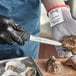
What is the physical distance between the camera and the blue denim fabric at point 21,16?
0.72m

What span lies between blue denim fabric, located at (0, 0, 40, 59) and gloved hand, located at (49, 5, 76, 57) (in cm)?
8

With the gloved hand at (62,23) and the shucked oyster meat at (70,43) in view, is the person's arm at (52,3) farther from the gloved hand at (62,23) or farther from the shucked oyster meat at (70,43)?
the shucked oyster meat at (70,43)

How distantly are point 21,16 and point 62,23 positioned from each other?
0.14 metres

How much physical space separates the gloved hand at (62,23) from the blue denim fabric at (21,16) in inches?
3.0

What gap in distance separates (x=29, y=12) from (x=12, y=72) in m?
0.25

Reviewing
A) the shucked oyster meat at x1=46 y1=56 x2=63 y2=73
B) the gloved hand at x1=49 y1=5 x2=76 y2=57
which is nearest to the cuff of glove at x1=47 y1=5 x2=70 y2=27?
the gloved hand at x1=49 y1=5 x2=76 y2=57

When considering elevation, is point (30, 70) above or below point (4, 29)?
below

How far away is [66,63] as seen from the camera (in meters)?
0.69

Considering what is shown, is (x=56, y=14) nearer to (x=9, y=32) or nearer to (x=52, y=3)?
(x=52, y=3)

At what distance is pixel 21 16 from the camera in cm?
75

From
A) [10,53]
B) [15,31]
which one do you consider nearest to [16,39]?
[15,31]

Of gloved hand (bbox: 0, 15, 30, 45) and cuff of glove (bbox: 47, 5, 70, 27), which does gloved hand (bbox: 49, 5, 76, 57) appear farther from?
gloved hand (bbox: 0, 15, 30, 45)

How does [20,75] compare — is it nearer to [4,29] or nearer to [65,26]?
[4,29]

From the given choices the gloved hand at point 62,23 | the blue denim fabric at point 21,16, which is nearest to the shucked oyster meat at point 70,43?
the gloved hand at point 62,23
